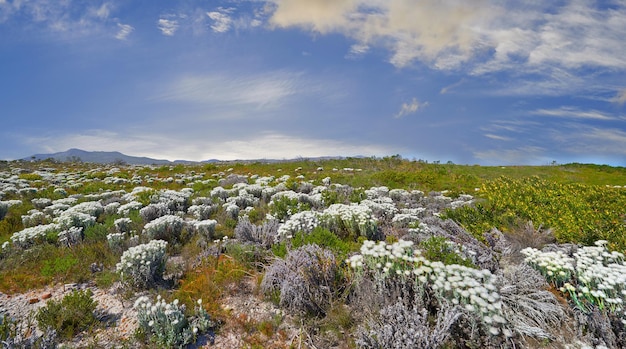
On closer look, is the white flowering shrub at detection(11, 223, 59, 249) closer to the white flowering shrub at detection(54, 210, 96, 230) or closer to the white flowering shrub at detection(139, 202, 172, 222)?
the white flowering shrub at detection(54, 210, 96, 230)

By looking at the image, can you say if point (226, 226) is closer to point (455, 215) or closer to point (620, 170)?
point (455, 215)

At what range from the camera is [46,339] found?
4316 millimetres

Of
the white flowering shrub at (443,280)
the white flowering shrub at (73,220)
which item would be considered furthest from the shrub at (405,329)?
the white flowering shrub at (73,220)

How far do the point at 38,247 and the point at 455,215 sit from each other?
39.1 ft

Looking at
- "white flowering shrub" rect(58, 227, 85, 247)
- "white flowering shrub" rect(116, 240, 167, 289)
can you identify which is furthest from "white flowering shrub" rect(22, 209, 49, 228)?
"white flowering shrub" rect(116, 240, 167, 289)

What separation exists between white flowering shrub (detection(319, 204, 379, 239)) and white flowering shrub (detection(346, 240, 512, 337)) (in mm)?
2416

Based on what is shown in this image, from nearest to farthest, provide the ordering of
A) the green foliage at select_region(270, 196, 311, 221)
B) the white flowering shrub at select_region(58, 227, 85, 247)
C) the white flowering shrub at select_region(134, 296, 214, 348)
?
1. the white flowering shrub at select_region(134, 296, 214, 348)
2. the white flowering shrub at select_region(58, 227, 85, 247)
3. the green foliage at select_region(270, 196, 311, 221)

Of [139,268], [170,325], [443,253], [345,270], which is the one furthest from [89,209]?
[443,253]

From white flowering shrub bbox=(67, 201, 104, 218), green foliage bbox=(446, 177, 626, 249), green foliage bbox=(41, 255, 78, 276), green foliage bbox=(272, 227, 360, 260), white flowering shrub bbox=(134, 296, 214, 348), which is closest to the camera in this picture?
white flowering shrub bbox=(134, 296, 214, 348)

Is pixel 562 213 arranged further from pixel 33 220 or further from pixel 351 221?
pixel 33 220

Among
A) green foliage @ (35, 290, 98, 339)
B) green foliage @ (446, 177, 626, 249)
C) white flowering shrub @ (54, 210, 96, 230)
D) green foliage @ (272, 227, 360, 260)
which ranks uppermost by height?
green foliage @ (446, 177, 626, 249)

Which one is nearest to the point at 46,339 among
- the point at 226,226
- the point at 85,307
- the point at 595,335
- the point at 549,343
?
the point at 85,307

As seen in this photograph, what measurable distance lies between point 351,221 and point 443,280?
3787mm

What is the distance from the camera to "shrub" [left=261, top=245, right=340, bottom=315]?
4969mm
